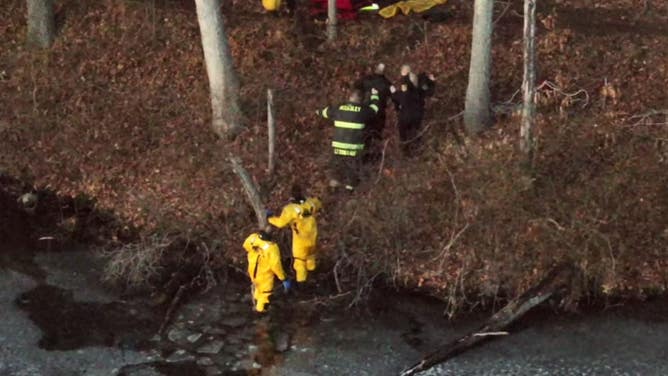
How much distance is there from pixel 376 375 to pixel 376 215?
305cm

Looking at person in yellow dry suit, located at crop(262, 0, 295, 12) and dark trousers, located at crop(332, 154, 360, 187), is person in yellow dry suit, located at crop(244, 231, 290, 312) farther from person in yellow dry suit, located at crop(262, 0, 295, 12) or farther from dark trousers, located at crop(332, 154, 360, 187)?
person in yellow dry suit, located at crop(262, 0, 295, 12)

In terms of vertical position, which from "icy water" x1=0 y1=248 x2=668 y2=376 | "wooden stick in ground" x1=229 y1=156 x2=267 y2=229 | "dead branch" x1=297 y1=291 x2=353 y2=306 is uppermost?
"wooden stick in ground" x1=229 y1=156 x2=267 y2=229

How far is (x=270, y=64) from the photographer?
16312 millimetres

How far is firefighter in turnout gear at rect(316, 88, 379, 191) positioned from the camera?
13016mm

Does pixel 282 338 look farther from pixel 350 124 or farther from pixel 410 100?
pixel 410 100

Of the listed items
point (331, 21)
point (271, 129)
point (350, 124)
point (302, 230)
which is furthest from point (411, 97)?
point (331, 21)

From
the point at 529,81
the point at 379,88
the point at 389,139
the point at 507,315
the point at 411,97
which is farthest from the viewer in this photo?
the point at 389,139

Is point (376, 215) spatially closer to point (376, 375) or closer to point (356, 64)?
point (376, 375)

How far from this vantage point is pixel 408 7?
17016mm

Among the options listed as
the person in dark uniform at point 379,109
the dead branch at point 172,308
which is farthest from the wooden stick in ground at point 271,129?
the dead branch at point 172,308

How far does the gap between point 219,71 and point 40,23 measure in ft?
17.7

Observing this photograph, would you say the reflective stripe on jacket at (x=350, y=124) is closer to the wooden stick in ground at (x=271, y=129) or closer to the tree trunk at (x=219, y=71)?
the wooden stick in ground at (x=271, y=129)

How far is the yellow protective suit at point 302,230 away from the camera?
12180 millimetres

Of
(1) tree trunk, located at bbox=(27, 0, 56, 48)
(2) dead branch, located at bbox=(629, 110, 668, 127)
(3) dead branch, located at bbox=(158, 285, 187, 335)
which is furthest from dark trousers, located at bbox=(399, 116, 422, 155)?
(1) tree trunk, located at bbox=(27, 0, 56, 48)
